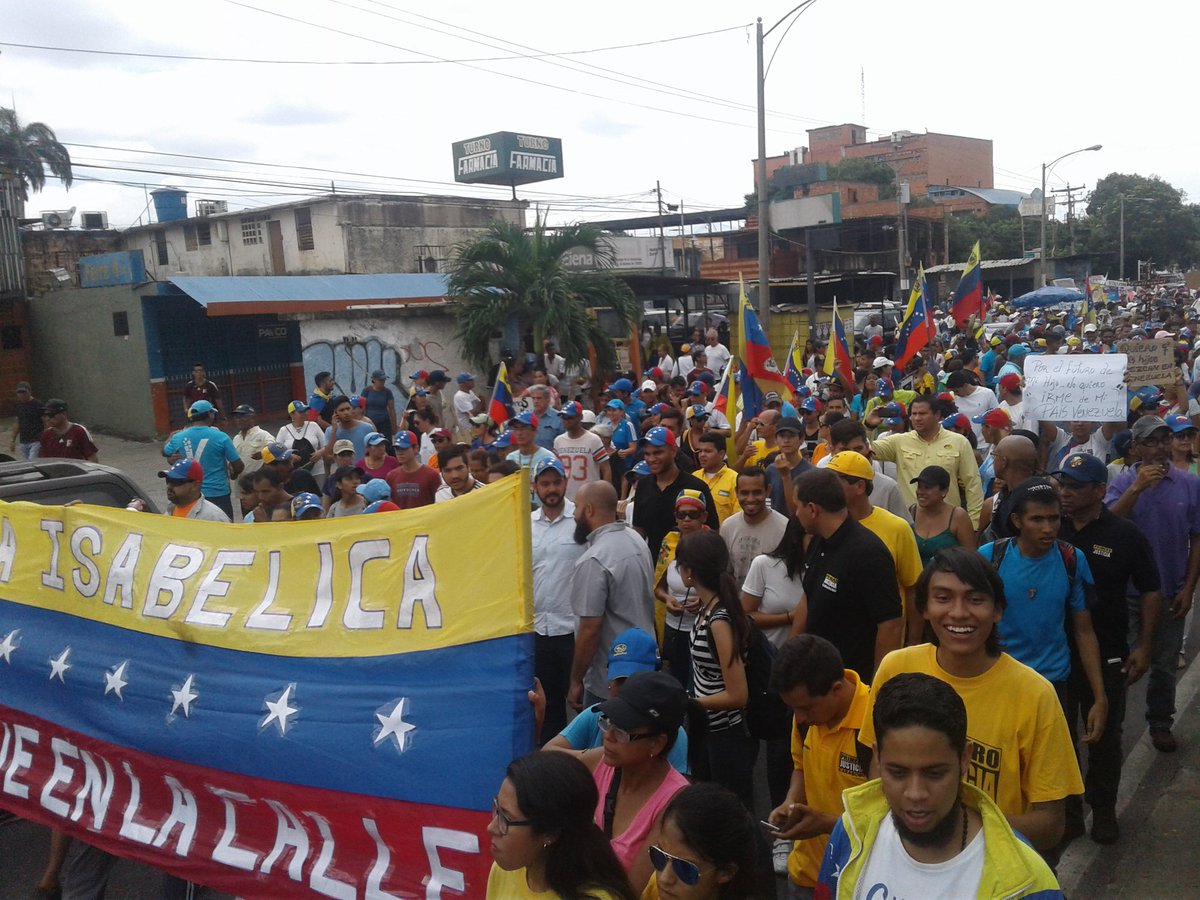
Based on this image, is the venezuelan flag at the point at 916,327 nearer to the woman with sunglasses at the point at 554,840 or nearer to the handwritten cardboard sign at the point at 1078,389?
the handwritten cardboard sign at the point at 1078,389

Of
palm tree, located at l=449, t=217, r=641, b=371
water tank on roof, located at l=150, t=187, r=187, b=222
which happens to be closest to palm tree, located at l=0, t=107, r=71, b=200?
water tank on roof, located at l=150, t=187, r=187, b=222

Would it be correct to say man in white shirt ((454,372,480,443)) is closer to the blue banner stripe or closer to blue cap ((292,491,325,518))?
blue cap ((292,491,325,518))

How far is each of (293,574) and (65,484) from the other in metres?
2.59

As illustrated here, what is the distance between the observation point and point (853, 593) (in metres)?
4.36

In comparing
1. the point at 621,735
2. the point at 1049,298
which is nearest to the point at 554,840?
the point at 621,735

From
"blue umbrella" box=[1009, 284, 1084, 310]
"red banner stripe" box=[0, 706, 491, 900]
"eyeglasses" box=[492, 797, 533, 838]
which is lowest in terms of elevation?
"red banner stripe" box=[0, 706, 491, 900]

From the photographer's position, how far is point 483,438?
1061cm

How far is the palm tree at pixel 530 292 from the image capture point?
18359 millimetres

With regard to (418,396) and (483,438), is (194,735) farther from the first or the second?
(418,396)

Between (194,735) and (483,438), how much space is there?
22.2 feet

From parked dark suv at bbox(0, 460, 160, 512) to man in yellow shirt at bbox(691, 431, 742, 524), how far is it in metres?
3.42


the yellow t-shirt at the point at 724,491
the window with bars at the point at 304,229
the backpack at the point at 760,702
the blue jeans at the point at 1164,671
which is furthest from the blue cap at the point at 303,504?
the window with bars at the point at 304,229

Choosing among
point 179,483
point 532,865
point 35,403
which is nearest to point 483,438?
point 179,483

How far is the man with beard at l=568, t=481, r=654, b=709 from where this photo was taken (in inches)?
192
